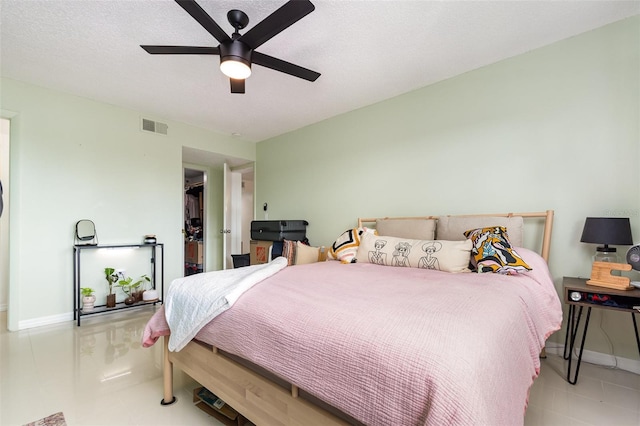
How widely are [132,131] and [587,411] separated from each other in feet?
16.1

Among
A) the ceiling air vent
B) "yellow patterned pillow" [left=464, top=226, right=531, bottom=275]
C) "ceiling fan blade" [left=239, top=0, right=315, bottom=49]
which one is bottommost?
"yellow patterned pillow" [left=464, top=226, right=531, bottom=275]

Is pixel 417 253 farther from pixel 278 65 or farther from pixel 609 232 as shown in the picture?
pixel 278 65

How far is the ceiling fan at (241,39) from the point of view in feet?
4.96

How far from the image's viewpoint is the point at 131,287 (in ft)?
11.5

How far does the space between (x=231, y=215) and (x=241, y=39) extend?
11.2 ft

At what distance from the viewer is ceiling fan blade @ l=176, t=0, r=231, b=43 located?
1.44 m

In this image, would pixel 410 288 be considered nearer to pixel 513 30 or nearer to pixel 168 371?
pixel 168 371

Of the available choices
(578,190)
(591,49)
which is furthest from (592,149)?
(591,49)

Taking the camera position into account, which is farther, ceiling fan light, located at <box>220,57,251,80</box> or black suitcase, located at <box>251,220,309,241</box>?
black suitcase, located at <box>251,220,309,241</box>

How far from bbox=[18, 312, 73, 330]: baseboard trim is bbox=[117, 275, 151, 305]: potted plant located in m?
0.53

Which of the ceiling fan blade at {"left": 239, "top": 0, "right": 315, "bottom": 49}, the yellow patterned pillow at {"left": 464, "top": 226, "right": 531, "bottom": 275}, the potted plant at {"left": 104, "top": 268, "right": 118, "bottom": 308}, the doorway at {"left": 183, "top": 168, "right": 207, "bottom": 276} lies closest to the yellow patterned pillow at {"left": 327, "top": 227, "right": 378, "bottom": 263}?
the yellow patterned pillow at {"left": 464, "top": 226, "right": 531, "bottom": 275}

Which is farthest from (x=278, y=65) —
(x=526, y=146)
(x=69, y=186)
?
(x=69, y=186)

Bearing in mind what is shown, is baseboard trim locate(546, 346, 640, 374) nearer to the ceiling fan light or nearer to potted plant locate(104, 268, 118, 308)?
the ceiling fan light

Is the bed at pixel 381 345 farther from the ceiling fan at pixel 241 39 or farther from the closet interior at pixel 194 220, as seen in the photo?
the closet interior at pixel 194 220
